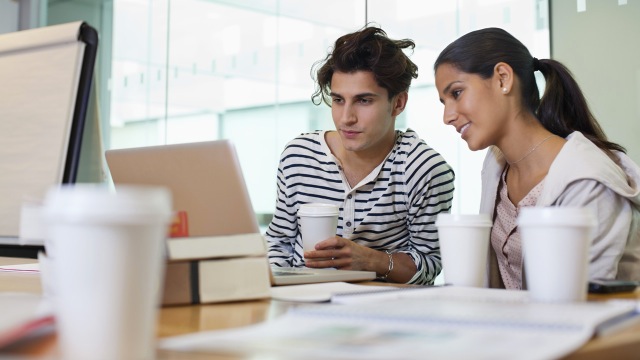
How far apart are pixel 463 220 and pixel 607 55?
1.91m

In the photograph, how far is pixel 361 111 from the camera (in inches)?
82.4

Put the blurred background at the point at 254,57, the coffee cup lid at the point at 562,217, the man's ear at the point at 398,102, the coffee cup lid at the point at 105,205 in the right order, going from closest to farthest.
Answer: the coffee cup lid at the point at 105,205 < the coffee cup lid at the point at 562,217 < the man's ear at the point at 398,102 < the blurred background at the point at 254,57

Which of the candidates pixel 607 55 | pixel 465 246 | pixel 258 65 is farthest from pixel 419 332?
pixel 258 65

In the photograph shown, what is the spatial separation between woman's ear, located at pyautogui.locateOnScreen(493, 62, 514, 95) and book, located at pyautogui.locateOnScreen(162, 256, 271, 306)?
101 cm

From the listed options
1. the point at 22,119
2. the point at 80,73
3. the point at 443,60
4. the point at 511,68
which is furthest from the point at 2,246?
the point at 511,68

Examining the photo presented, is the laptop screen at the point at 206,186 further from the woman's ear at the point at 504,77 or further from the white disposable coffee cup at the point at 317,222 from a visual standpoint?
the woman's ear at the point at 504,77

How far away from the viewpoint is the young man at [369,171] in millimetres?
2033

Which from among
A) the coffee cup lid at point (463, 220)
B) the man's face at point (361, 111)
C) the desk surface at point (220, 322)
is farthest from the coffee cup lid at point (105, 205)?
→ the man's face at point (361, 111)

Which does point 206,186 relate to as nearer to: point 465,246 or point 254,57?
point 465,246

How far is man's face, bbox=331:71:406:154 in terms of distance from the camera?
2078 mm

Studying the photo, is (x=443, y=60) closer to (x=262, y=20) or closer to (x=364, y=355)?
(x=364, y=355)

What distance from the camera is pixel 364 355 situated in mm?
520

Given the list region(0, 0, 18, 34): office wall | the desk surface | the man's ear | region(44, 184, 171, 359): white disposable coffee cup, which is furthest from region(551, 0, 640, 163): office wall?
region(0, 0, 18, 34): office wall

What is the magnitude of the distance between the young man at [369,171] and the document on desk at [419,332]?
1197 mm
